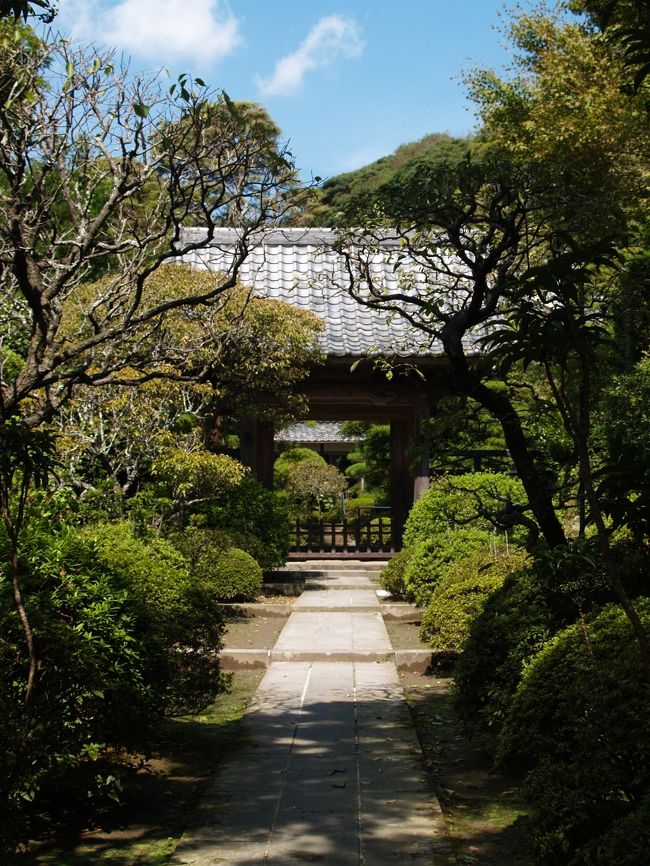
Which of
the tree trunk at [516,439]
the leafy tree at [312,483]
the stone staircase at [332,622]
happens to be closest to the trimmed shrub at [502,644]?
the tree trunk at [516,439]

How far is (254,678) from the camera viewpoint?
337 inches

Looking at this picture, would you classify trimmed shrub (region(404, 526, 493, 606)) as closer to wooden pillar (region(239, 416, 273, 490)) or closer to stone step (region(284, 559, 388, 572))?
wooden pillar (region(239, 416, 273, 490))

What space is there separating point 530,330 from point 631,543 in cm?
247

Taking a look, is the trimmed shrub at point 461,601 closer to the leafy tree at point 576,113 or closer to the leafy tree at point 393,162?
the leafy tree at point 576,113

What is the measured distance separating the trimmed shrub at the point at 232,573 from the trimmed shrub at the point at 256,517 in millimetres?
760

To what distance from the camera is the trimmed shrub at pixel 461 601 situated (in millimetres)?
7742

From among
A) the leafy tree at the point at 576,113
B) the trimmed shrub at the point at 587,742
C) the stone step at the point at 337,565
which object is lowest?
the stone step at the point at 337,565

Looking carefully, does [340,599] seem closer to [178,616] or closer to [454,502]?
[454,502]

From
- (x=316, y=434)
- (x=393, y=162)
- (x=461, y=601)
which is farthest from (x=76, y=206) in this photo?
(x=393, y=162)

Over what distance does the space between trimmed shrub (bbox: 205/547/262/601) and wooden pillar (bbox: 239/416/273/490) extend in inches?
91.6

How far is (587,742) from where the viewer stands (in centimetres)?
379

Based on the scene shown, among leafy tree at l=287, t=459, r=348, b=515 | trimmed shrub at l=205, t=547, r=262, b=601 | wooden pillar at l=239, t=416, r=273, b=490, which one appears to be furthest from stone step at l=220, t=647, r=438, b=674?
leafy tree at l=287, t=459, r=348, b=515

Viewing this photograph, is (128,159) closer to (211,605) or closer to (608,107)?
(211,605)

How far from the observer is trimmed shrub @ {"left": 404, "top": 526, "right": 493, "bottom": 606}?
10.4 metres
